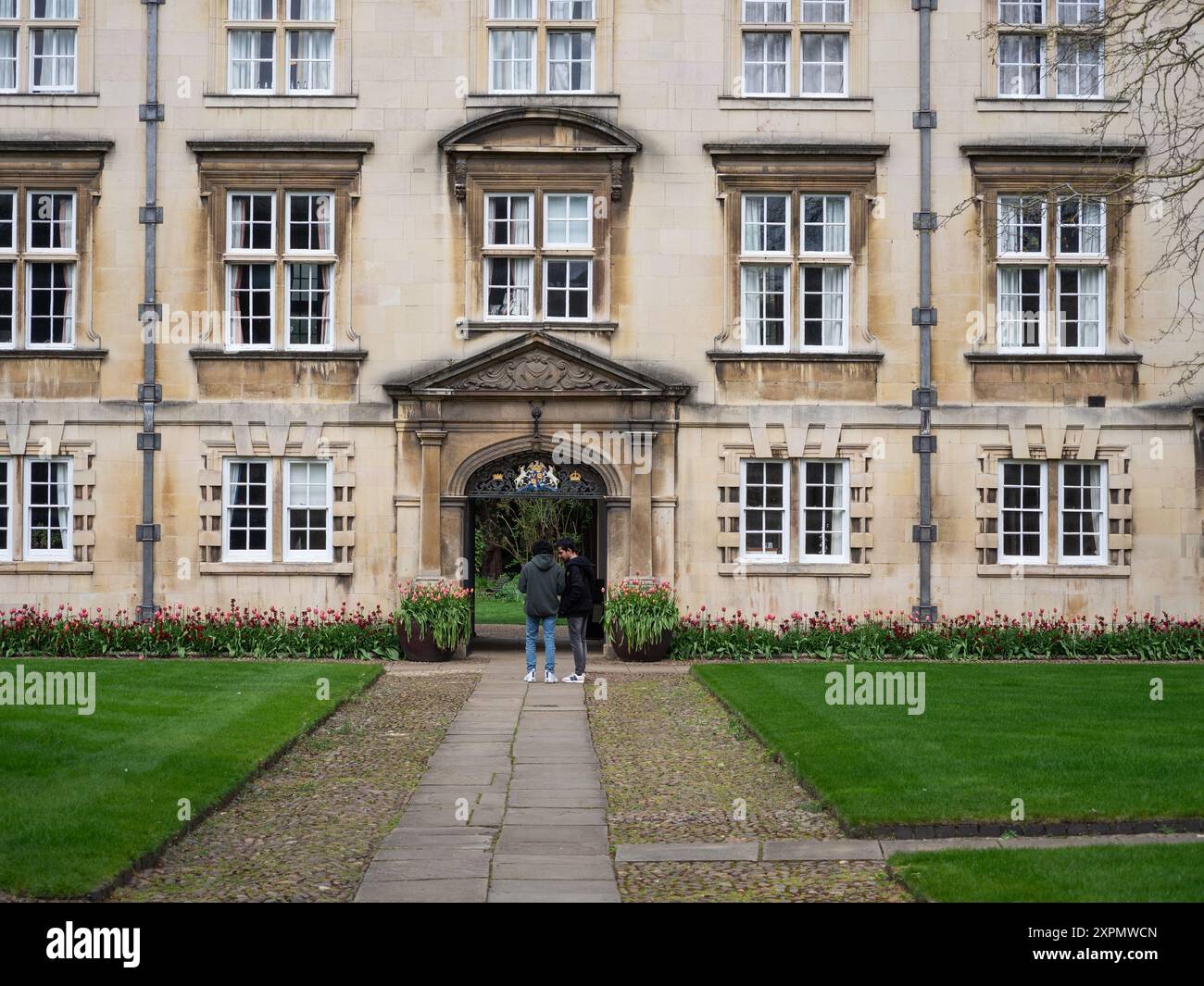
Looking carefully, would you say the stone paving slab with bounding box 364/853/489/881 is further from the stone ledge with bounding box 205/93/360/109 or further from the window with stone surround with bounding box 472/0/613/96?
the stone ledge with bounding box 205/93/360/109

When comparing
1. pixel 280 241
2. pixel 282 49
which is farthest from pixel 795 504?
pixel 282 49

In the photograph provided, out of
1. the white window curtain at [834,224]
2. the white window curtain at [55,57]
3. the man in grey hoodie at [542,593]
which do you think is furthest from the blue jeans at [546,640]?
the white window curtain at [55,57]

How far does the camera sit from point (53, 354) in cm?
2278

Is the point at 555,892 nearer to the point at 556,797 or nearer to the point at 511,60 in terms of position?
the point at 556,797

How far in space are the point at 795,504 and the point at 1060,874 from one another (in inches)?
594

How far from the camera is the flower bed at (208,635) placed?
2167cm

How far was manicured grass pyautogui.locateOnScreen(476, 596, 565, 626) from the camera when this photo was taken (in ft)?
106

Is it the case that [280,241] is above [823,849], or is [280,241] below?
above

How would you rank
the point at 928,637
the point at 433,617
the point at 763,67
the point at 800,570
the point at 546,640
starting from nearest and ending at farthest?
the point at 546,640, the point at 433,617, the point at 928,637, the point at 800,570, the point at 763,67

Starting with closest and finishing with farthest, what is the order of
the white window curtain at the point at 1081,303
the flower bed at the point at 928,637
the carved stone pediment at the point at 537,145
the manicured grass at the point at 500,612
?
the flower bed at the point at 928,637, the carved stone pediment at the point at 537,145, the white window curtain at the point at 1081,303, the manicured grass at the point at 500,612

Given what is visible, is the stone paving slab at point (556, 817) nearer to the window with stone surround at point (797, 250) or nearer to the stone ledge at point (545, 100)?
the window with stone surround at point (797, 250)

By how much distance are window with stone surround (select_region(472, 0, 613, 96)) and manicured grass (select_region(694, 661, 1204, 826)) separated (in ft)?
31.8

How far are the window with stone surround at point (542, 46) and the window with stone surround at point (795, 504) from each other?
6.12 m
